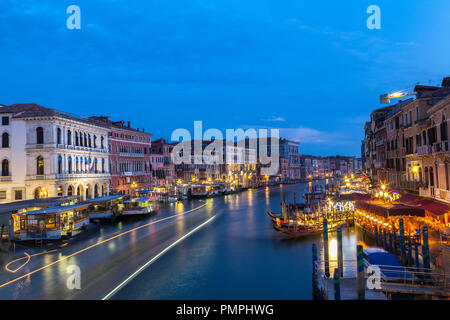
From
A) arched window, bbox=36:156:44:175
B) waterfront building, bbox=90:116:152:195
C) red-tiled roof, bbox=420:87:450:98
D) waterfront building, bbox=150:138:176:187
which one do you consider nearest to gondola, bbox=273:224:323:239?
red-tiled roof, bbox=420:87:450:98

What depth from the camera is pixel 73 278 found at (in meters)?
12.6

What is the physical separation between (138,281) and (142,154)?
32470 millimetres

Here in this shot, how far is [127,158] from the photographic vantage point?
40594mm

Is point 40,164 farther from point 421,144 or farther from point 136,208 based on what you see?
point 421,144

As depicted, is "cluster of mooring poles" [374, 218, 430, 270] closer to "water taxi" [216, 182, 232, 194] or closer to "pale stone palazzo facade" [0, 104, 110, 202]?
"pale stone palazzo facade" [0, 104, 110, 202]

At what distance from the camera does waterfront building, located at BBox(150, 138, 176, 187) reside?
1929 inches

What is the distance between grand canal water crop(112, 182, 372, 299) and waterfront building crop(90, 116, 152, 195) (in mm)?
18497

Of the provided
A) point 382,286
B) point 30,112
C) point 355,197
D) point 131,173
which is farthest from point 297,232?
point 131,173

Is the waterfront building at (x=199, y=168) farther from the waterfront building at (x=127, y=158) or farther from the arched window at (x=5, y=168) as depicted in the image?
the arched window at (x=5, y=168)

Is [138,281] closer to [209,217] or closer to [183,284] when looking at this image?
[183,284]

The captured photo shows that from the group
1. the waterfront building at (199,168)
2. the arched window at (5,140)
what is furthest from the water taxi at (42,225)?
the waterfront building at (199,168)

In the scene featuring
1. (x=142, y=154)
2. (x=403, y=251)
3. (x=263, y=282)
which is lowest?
(x=263, y=282)

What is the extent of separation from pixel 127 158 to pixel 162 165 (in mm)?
10652
